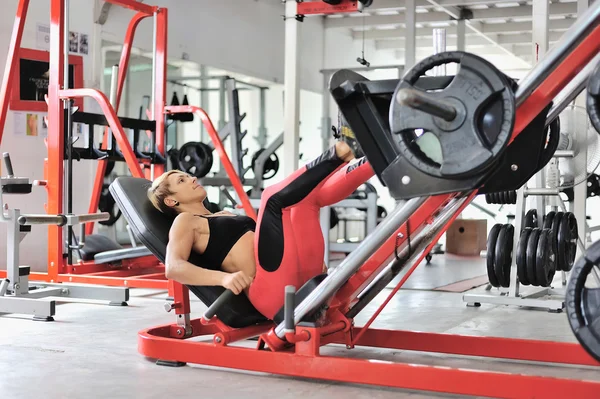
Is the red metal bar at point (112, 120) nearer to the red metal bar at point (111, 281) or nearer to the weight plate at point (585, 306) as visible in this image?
the red metal bar at point (111, 281)

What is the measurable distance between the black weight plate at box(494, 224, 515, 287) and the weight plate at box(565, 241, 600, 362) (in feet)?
8.84

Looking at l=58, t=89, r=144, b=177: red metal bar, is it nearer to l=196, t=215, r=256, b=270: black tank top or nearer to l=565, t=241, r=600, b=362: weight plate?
l=196, t=215, r=256, b=270: black tank top

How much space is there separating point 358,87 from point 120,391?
4.27 feet

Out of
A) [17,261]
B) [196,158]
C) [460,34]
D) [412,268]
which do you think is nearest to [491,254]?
[412,268]

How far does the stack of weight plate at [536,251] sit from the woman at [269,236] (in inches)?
73.5

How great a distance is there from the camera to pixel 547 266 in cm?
452

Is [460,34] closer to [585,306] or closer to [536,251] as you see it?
[536,251]

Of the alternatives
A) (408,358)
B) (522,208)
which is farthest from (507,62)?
(408,358)

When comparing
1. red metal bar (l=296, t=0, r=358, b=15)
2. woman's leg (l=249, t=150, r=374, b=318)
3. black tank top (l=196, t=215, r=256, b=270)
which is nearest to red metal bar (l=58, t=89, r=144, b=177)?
red metal bar (l=296, t=0, r=358, b=15)

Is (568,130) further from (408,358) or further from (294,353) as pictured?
(294,353)

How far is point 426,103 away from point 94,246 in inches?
172

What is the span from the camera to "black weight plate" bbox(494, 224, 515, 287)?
477 cm

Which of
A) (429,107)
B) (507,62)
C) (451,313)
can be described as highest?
(507,62)

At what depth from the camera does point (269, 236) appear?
9.69ft
